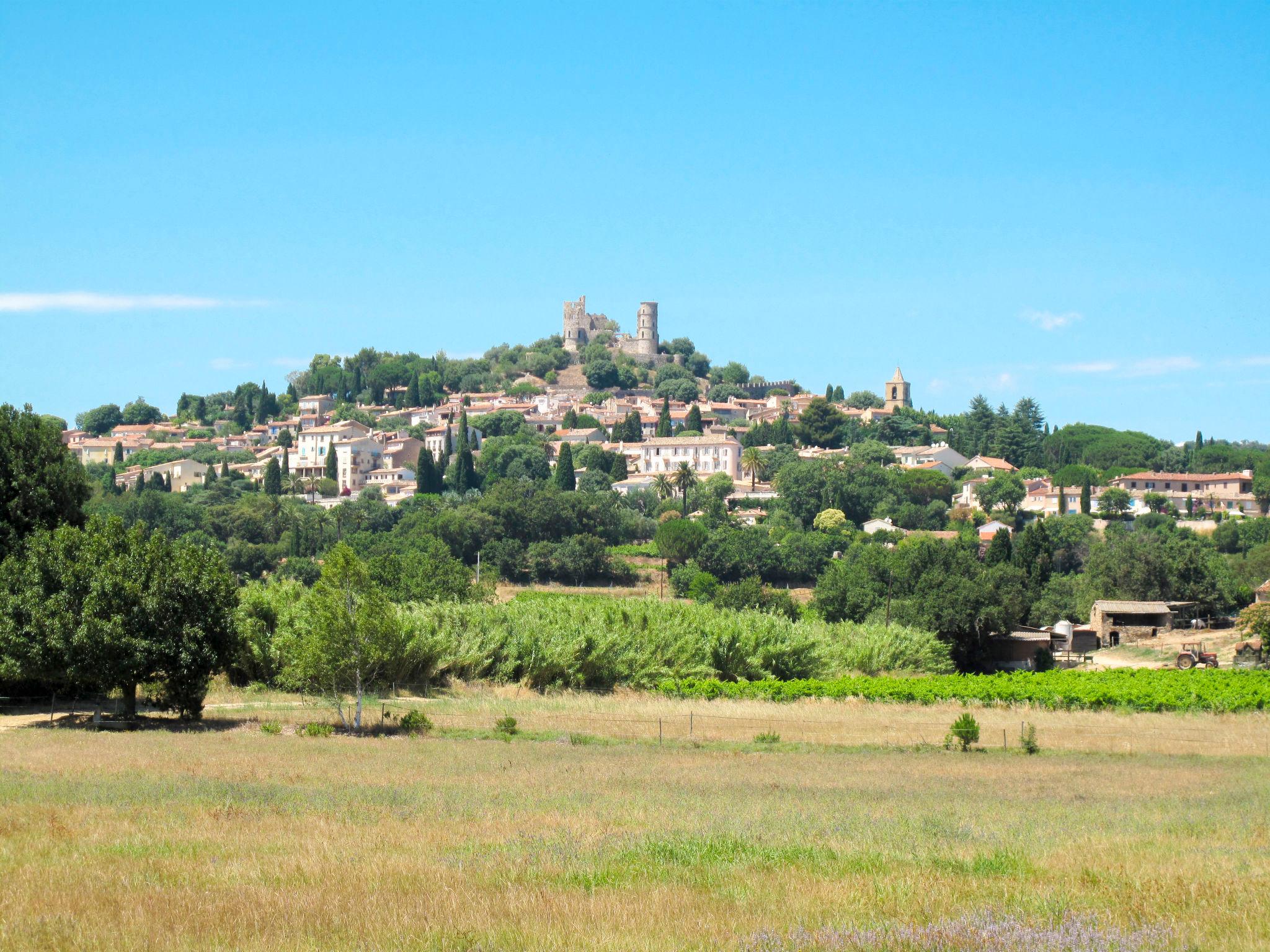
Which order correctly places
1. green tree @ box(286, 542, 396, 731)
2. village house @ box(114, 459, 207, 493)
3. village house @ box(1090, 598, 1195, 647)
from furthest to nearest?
village house @ box(114, 459, 207, 493)
village house @ box(1090, 598, 1195, 647)
green tree @ box(286, 542, 396, 731)

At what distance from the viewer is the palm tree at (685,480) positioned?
126m

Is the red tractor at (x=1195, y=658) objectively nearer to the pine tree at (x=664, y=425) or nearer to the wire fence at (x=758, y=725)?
the wire fence at (x=758, y=725)

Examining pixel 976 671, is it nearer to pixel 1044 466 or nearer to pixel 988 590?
pixel 988 590

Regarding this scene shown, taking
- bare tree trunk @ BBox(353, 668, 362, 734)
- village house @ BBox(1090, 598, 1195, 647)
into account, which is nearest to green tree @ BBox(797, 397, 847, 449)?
village house @ BBox(1090, 598, 1195, 647)

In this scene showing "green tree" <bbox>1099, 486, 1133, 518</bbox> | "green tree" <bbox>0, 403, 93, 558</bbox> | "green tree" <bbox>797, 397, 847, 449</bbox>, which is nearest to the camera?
"green tree" <bbox>0, 403, 93, 558</bbox>

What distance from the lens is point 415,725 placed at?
2675 centimetres

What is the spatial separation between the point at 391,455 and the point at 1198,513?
89164 millimetres

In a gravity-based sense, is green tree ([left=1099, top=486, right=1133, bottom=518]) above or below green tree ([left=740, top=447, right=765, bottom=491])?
below

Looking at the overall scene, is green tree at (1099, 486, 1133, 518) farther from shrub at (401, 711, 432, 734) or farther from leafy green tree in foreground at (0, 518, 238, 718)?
leafy green tree in foreground at (0, 518, 238, 718)

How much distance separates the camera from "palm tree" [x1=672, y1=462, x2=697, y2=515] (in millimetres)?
126463

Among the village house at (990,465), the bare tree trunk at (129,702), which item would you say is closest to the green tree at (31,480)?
the bare tree trunk at (129,702)

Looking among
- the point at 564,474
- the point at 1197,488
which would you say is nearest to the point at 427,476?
the point at 564,474

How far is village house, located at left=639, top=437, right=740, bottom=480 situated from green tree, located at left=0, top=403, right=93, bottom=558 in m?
115

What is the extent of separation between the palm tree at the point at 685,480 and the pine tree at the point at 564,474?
10.8 metres
